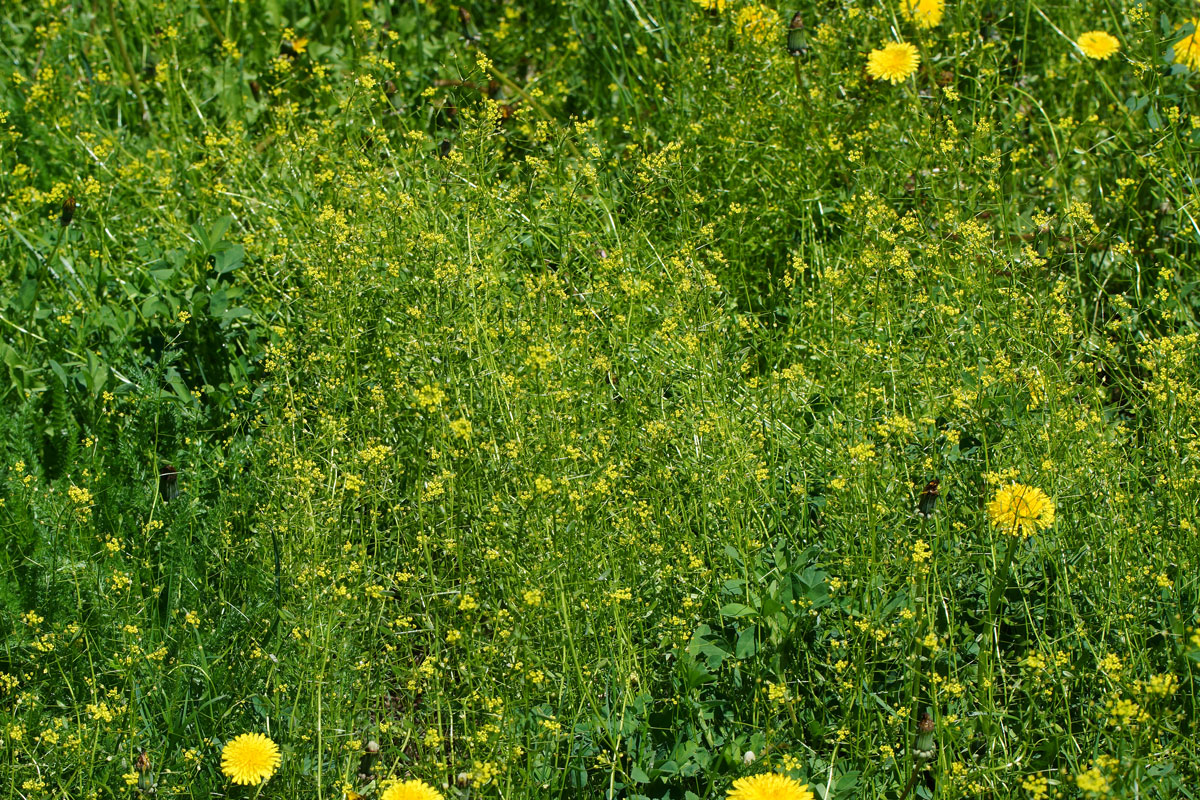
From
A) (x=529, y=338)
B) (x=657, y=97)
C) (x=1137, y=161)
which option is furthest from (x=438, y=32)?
(x=1137, y=161)

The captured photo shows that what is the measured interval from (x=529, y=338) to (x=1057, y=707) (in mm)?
1443

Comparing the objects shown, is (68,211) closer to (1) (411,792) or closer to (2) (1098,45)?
(1) (411,792)

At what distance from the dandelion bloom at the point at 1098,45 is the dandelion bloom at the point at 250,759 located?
3.11m

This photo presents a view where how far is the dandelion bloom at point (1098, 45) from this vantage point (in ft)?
11.6

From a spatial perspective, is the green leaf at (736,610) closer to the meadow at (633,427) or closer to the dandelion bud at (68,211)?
the meadow at (633,427)

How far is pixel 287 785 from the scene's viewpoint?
212 centimetres

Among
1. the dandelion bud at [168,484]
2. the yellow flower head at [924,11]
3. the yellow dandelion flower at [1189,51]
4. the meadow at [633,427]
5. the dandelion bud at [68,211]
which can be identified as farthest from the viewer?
the yellow flower head at [924,11]

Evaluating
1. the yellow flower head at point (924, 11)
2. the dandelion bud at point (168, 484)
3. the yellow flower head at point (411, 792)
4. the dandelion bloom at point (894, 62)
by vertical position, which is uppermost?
the yellow flower head at point (924, 11)

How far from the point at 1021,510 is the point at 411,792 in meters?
1.31

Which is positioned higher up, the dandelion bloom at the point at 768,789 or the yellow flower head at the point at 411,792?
the dandelion bloom at the point at 768,789

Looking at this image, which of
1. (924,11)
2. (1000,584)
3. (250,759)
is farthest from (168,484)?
(924,11)

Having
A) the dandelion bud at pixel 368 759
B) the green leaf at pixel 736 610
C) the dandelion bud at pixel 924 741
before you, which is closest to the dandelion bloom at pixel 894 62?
the green leaf at pixel 736 610

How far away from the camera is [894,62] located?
3.59m

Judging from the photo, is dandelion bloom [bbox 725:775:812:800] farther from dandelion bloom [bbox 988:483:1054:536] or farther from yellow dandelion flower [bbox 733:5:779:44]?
yellow dandelion flower [bbox 733:5:779:44]
